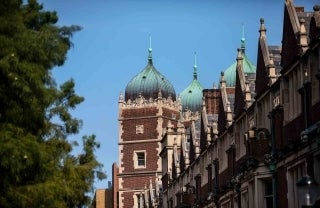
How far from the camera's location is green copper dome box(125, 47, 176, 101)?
10550cm

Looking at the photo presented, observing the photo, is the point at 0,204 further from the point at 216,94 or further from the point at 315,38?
the point at 216,94

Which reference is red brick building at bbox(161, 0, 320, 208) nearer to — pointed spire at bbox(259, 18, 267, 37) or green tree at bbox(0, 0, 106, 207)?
pointed spire at bbox(259, 18, 267, 37)

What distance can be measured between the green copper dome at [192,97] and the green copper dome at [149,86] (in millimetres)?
5729

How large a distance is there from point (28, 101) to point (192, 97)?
88756mm

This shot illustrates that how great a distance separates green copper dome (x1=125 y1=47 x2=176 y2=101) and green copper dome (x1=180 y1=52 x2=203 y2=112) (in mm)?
5729

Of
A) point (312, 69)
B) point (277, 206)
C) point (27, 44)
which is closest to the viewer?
point (27, 44)

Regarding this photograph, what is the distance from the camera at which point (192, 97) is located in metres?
115

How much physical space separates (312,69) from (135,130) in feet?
247

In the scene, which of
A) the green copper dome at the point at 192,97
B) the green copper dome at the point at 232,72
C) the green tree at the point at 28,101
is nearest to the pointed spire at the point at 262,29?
the green tree at the point at 28,101

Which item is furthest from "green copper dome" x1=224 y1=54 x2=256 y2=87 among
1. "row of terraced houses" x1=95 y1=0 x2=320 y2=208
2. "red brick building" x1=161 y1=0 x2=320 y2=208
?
"red brick building" x1=161 y1=0 x2=320 y2=208

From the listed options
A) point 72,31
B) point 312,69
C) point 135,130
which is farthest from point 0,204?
point 135,130

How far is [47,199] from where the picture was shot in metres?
26.8

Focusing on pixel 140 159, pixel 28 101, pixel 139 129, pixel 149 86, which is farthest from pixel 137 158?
pixel 28 101

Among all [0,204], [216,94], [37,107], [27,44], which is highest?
[216,94]
